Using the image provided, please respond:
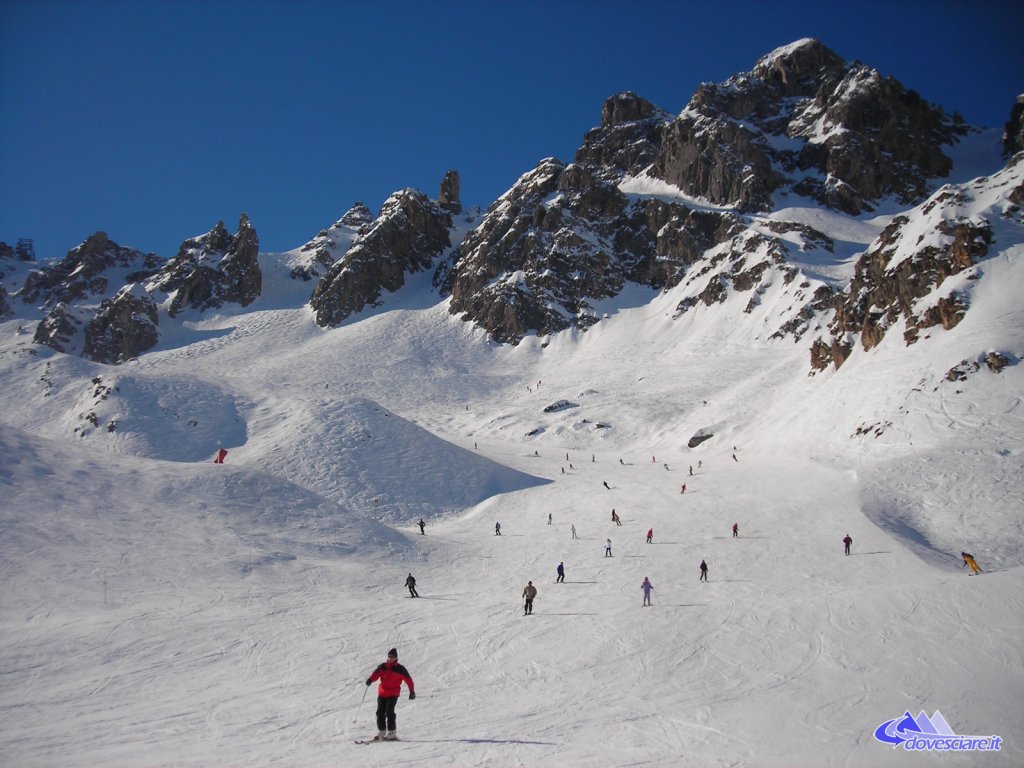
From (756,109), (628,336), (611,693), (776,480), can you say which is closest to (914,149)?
(756,109)

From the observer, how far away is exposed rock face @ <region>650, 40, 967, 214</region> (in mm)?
122438

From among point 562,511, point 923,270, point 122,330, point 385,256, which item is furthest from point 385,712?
point 385,256

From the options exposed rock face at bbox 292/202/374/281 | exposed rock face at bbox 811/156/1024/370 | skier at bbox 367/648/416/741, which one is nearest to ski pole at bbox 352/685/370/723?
skier at bbox 367/648/416/741

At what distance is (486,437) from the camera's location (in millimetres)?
66750

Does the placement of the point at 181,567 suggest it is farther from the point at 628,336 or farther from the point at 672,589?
the point at 628,336

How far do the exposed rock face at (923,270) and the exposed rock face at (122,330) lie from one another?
10917 cm

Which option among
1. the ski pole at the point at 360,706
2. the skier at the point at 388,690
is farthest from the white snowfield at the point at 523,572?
the skier at the point at 388,690

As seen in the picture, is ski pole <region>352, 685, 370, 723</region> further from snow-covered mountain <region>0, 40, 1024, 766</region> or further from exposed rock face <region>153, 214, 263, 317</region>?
exposed rock face <region>153, 214, 263, 317</region>

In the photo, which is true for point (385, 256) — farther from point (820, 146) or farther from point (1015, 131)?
point (1015, 131)

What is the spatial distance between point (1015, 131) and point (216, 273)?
535 feet

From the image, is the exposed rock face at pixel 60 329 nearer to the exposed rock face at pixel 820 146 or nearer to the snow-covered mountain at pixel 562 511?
the snow-covered mountain at pixel 562 511

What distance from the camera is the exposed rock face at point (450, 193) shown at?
168 meters

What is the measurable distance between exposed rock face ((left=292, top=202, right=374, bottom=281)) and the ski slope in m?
83.8

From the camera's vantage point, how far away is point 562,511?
38.9m
